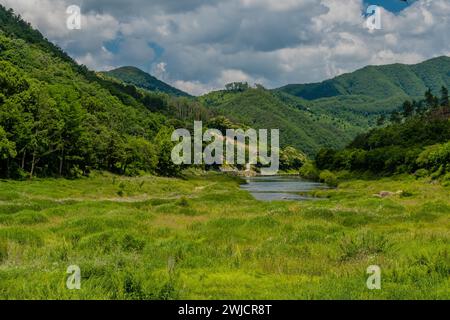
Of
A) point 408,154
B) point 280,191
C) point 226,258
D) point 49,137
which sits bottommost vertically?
point 280,191

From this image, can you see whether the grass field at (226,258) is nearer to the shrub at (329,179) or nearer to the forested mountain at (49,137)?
the forested mountain at (49,137)

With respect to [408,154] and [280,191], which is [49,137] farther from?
[408,154]

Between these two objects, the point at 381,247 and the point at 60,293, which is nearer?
the point at 60,293

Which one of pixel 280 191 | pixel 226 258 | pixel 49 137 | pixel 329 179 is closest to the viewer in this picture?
pixel 226 258

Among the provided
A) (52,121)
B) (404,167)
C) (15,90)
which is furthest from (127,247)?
(404,167)

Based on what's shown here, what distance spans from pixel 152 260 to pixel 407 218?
28.5m

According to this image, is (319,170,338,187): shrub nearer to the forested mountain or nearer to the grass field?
the forested mountain

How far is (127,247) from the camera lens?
86.2 ft

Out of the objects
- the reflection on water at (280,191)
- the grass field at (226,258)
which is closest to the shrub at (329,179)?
the reflection on water at (280,191)

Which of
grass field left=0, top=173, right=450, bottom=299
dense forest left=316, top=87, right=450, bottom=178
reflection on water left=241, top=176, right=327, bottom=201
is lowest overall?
reflection on water left=241, top=176, right=327, bottom=201

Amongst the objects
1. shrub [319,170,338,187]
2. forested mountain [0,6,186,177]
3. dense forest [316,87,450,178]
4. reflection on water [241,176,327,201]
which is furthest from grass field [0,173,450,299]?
shrub [319,170,338,187]

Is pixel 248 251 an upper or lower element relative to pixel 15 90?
lower

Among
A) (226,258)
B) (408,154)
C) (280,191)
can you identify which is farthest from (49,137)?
(408,154)
